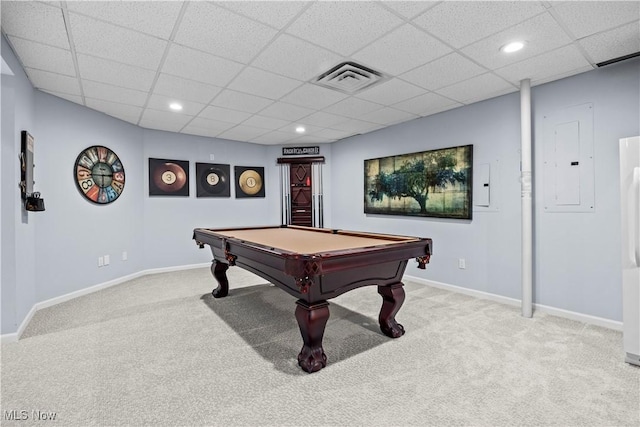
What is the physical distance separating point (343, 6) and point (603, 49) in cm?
225

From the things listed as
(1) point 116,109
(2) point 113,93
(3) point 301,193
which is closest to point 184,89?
(2) point 113,93

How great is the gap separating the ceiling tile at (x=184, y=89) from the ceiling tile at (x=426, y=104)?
2.28m

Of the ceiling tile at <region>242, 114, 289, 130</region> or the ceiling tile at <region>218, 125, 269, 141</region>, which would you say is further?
the ceiling tile at <region>218, 125, 269, 141</region>

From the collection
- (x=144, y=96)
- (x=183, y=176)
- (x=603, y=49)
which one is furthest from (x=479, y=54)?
(x=183, y=176)

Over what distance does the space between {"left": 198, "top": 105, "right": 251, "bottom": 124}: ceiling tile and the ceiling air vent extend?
1524 millimetres

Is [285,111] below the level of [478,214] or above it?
above

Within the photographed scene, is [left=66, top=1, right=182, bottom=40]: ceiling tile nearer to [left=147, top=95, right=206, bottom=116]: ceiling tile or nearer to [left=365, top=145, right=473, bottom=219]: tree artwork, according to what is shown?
[left=147, top=95, right=206, bottom=116]: ceiling tile

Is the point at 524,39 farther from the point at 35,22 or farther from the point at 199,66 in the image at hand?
the point at 35,22

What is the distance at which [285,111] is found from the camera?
421cm

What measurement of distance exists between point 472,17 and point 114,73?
3.13 meters

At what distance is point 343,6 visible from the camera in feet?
6.55

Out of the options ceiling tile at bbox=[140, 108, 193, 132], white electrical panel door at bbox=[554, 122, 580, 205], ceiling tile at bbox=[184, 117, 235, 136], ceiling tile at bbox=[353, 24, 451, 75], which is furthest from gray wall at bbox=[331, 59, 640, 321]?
ceiling tile at bbox=[140, 108, 193, 132]

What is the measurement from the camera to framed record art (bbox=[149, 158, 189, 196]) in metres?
5.25

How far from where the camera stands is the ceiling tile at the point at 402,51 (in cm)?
234
